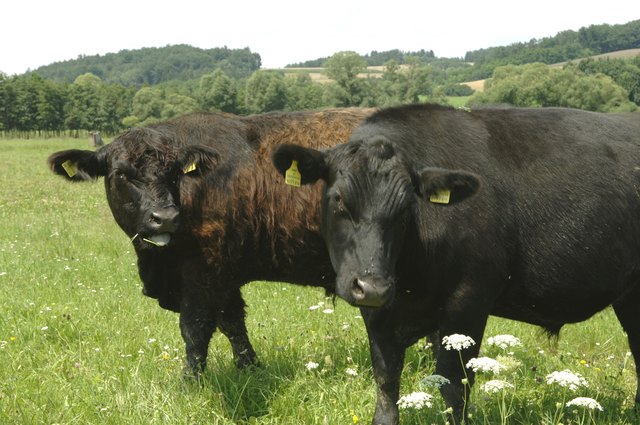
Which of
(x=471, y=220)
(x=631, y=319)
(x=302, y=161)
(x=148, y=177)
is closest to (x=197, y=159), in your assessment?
(x=148, y=177)

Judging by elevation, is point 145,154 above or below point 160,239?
above

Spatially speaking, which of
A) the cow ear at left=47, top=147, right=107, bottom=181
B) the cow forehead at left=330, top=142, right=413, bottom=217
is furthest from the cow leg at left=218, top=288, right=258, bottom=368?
the cow forehead at left=330, top=142, right=413, bottom=217

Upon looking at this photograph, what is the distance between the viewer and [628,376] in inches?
244

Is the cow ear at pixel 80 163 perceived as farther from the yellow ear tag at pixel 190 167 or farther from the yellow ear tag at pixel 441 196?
the yellow ear tag at pixel 441 196

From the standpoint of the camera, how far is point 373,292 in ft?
13.0

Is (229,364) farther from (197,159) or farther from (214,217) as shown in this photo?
(197,159)

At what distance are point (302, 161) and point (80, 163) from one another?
118 inches

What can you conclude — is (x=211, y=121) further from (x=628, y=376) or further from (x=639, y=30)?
(x=639, y=30)

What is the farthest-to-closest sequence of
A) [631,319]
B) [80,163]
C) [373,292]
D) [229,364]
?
[80,163] → [229,364] → [631,319] → [373,292]

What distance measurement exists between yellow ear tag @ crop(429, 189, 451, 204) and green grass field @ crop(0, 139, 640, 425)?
1111 millimetres

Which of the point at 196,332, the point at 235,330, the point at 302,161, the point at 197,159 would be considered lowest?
the point at 235,330

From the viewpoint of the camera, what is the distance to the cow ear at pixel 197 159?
617 cm

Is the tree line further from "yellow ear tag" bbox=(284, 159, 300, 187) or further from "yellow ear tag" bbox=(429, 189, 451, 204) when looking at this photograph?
"yellow ear tag" bbox=(429, 189, 451, 204)

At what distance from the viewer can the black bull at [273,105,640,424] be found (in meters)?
4.33
